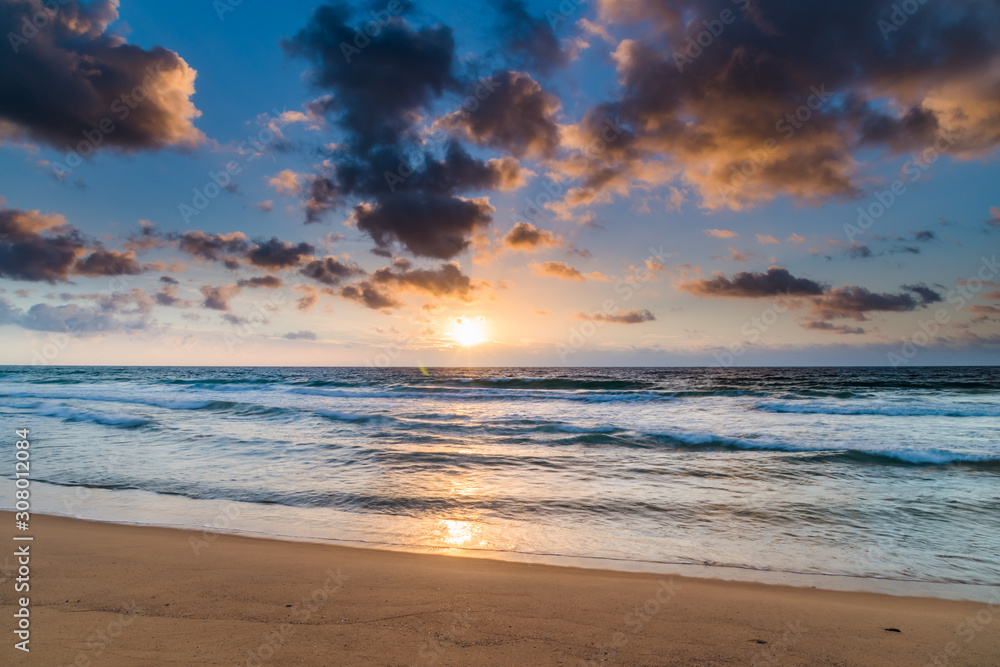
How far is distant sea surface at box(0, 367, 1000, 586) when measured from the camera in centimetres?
670

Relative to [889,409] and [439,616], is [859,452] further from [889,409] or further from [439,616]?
[889,409]

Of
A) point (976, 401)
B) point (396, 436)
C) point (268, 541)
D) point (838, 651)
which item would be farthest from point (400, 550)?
point (976, 401)

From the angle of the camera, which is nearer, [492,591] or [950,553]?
[492,591]

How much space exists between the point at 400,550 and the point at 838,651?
4926 millimetres

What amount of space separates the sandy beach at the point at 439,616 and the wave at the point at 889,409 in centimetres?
2424

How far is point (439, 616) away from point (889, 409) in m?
32.3

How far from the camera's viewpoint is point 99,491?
9242mm

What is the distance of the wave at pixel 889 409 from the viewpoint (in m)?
23.7

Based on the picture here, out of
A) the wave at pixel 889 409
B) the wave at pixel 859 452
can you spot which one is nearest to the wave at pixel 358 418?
the wave at pixel 859 452

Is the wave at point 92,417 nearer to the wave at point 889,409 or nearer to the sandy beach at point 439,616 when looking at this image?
the sandy beach at point 439,616

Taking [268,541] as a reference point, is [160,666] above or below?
above

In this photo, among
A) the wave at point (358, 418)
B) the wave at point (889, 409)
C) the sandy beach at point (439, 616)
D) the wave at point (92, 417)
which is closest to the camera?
the sandy beach at point (439, 616)

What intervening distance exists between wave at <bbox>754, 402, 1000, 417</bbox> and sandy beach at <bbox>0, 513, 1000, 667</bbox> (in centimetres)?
2424

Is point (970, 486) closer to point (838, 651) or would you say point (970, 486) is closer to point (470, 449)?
point (838, 651)
